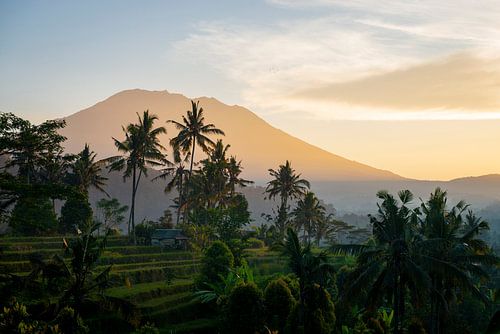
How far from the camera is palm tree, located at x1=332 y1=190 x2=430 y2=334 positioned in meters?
25.3

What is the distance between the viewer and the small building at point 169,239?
200 ft

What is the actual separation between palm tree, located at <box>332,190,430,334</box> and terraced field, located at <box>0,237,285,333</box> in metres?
13.1

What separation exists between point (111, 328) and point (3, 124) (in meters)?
13.9

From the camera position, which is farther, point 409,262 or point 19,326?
point 409,262

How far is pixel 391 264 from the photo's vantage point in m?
25.8

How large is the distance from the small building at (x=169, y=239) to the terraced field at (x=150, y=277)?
319 cm

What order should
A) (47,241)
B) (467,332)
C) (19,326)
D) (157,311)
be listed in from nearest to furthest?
1. (19,326)
2. (157,311)
3. (467,332)
4. (47,241)

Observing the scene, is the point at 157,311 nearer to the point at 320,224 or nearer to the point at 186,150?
the point at 186,150

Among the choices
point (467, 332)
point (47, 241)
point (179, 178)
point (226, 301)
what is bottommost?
point (467, 332)

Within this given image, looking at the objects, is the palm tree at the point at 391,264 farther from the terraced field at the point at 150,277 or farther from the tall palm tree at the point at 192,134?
the tall palm tree at the point at 192,134

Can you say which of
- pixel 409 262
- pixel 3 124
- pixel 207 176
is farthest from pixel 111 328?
pixel 207 176

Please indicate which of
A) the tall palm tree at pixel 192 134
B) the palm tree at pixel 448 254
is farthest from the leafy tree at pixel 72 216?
the palm tree at pixel 448 254

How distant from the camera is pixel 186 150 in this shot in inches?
2721

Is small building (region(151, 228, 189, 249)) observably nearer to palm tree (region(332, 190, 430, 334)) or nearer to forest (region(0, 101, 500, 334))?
forest (region(0, 101, 500, 334))
